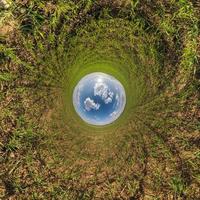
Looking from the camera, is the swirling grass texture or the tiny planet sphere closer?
the tiny planet sphere

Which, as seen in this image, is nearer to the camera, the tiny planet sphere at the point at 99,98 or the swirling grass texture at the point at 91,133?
the tiny planet sphere at the point at 99,98

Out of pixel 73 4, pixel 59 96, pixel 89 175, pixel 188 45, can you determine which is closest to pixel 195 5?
pixel 188 45

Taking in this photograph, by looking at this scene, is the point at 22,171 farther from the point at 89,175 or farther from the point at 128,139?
the point at 128,139

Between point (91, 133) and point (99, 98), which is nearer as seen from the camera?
point (99, 98)
